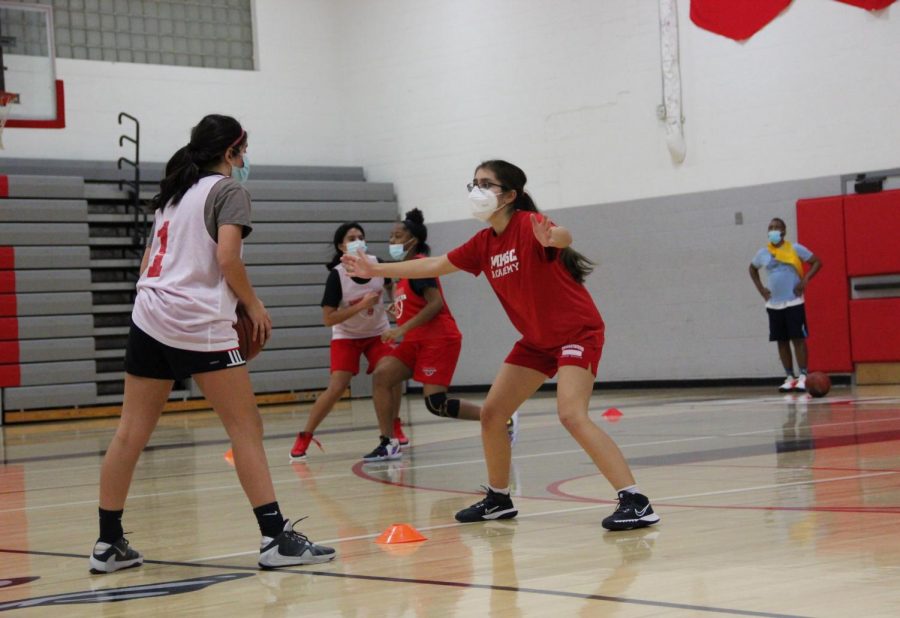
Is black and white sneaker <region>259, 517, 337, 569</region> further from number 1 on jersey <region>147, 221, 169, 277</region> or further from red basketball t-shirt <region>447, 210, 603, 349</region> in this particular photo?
red basketball t-shirt <region>447, 210, 603, 349</region>

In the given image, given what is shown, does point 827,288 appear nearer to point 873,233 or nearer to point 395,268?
point 873,233

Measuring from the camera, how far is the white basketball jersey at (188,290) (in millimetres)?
5094

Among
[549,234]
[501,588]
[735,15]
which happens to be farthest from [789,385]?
[501,588]

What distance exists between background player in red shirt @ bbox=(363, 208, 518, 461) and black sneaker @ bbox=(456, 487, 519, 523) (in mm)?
3061

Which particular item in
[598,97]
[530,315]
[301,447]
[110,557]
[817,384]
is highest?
[598,97]

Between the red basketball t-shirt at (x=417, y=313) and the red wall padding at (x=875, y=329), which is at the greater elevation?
the red basketball t-shirt at (x=417, y=313)

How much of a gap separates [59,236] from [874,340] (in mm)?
11322

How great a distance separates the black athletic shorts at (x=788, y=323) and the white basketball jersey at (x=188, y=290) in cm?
1144

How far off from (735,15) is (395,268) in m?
12.2

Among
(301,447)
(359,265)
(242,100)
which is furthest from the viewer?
(242,100)

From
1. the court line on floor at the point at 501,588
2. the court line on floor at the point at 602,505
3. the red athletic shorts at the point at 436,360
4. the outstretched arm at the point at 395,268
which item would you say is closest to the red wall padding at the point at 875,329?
the red athletic shorts at the point at 436,360

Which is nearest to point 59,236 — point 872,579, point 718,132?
point 718,132

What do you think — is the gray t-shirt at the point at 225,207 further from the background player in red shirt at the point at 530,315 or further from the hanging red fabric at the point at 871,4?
the hanging red fabric at the point at 871,4

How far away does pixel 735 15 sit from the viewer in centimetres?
1716
